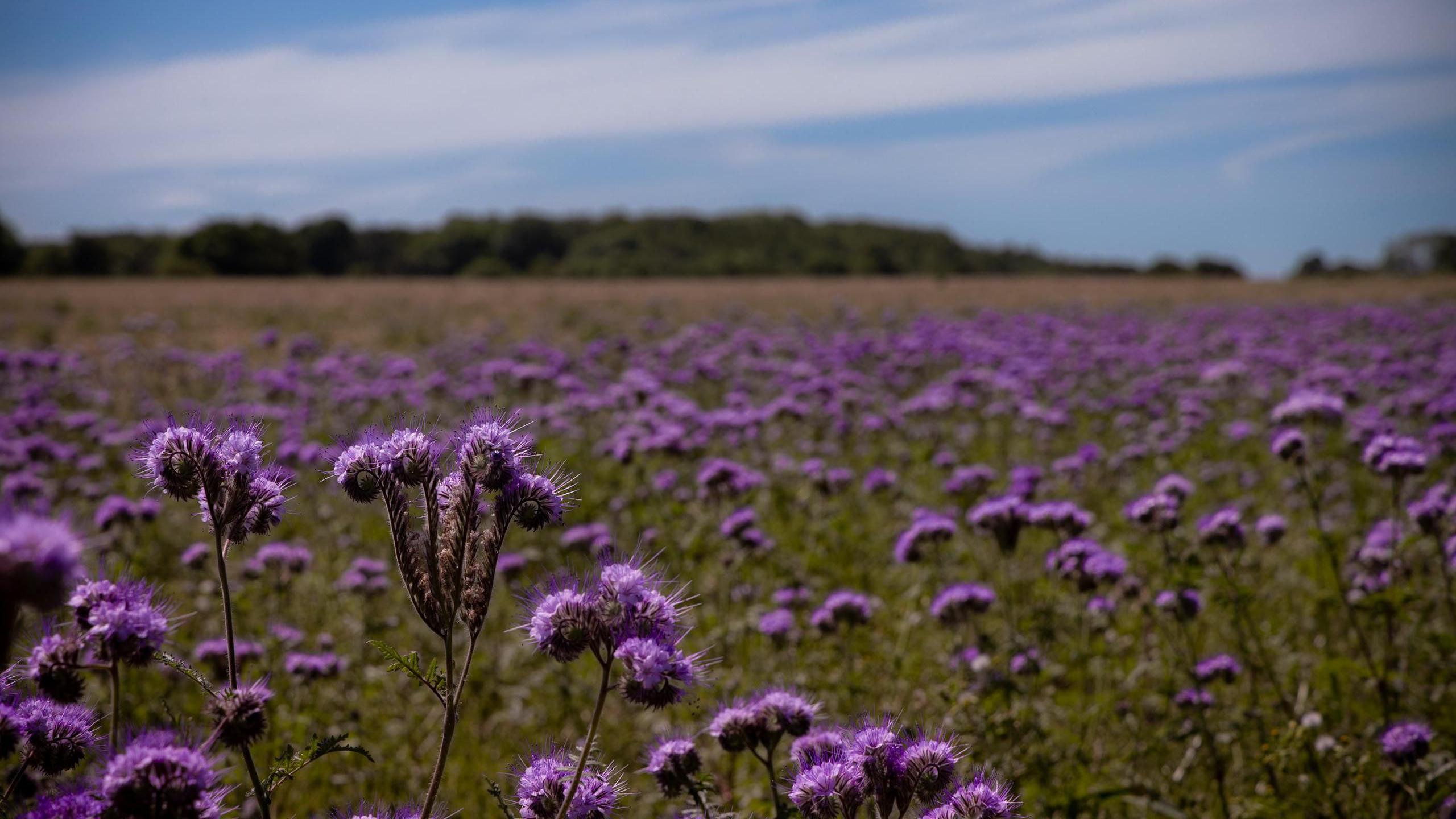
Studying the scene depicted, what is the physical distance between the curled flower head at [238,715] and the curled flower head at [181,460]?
1.60ft

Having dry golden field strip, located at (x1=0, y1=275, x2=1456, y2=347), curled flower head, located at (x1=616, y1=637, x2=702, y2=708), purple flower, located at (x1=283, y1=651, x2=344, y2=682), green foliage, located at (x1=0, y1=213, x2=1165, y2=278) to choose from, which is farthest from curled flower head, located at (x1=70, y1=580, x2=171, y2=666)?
green foliage, located at (x1=0, y1=213, x2=1165, y2=278)

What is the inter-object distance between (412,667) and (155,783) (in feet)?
1.68

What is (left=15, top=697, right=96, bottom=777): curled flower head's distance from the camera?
6.90ft

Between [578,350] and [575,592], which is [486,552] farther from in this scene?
[578,350]

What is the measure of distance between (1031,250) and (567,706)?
352 ft

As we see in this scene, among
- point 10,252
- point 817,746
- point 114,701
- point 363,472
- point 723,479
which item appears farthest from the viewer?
point 10,252

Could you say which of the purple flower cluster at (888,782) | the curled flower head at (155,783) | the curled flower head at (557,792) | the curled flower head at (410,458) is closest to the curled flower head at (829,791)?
the purple flower cluster at (888,782)

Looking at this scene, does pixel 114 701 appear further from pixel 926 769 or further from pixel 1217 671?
pixel 1217 671

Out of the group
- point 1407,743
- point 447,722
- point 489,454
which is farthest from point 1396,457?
point 447,722

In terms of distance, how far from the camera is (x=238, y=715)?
6.57ft

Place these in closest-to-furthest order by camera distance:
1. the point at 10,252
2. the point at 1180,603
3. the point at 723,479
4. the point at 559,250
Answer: the point at 1180,603 → the point at 723,479 → the point at 10,252 → the point at 559,250

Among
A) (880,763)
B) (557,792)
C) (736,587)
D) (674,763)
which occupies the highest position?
(880,763)

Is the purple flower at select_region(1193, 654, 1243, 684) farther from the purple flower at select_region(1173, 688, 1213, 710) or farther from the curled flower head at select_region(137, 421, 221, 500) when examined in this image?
the curled flower head at select_region(137, 421, 221, 500)

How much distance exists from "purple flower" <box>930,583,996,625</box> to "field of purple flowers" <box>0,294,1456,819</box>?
2cm
